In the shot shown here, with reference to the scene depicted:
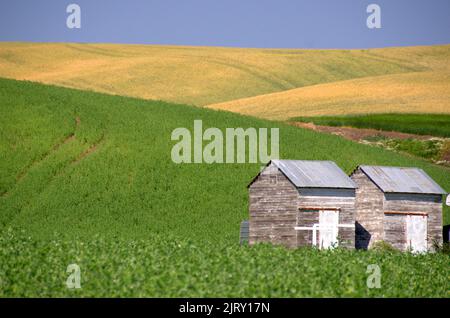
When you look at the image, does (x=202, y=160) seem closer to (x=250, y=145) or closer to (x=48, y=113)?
(x=250, y=145)

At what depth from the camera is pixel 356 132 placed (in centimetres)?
7288

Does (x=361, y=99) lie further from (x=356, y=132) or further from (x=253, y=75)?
(x=253, y=75)

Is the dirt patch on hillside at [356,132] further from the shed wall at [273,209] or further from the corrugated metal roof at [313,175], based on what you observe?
the shed wall at [273,209]

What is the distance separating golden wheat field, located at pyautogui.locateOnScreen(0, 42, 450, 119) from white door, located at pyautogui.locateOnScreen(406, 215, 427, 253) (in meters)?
41.2

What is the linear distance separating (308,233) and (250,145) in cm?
2166

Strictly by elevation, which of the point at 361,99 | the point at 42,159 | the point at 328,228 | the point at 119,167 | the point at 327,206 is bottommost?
the point at 328,228

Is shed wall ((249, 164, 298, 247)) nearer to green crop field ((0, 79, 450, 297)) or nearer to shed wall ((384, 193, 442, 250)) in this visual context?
green crop field ((0, 79, 450, 297))

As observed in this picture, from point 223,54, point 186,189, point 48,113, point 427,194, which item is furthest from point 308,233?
point 223,54

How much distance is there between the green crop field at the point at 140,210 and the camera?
2439 cm

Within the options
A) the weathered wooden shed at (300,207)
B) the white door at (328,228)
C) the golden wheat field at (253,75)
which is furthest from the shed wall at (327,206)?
the golden wheat field at (253,75)

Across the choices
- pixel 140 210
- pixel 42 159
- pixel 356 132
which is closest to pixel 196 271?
pixel 140 210

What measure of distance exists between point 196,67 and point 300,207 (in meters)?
81.6

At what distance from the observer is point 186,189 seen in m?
49.8
